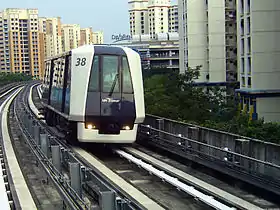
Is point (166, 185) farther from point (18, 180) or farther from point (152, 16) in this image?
point (152, 16)

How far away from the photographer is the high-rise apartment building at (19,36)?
108 meters

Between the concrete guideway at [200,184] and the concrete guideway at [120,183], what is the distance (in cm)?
116

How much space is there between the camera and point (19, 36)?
109 metres

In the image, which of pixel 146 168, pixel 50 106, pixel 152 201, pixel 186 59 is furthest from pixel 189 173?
pixel 186 59

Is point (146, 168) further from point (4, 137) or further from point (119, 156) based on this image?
point (4, 137)

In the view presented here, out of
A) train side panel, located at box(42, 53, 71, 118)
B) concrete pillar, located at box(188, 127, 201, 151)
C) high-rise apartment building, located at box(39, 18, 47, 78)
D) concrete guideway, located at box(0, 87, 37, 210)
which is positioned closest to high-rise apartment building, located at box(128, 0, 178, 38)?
high-rise apartment building, located at box(39, 18, 47, 78)

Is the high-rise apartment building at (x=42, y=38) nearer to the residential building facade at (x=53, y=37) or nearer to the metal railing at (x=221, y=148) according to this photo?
the residential building facade at (x=53, y=37)

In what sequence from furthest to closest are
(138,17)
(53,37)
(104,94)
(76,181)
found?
(138,17) < (53,37) < (104,94) < (76,181)

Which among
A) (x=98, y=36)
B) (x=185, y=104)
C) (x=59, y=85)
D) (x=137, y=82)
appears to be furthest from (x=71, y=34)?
(x=137, y=82)

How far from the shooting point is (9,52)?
10888 cm

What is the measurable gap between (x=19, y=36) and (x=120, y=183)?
104 meters

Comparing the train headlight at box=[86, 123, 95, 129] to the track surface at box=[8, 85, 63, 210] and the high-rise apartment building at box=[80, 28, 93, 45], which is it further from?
the high-rise apartment building at box=[80, 28, 93, 45]

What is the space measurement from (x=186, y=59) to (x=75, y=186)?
148ft

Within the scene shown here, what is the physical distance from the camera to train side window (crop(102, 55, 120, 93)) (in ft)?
41.7
